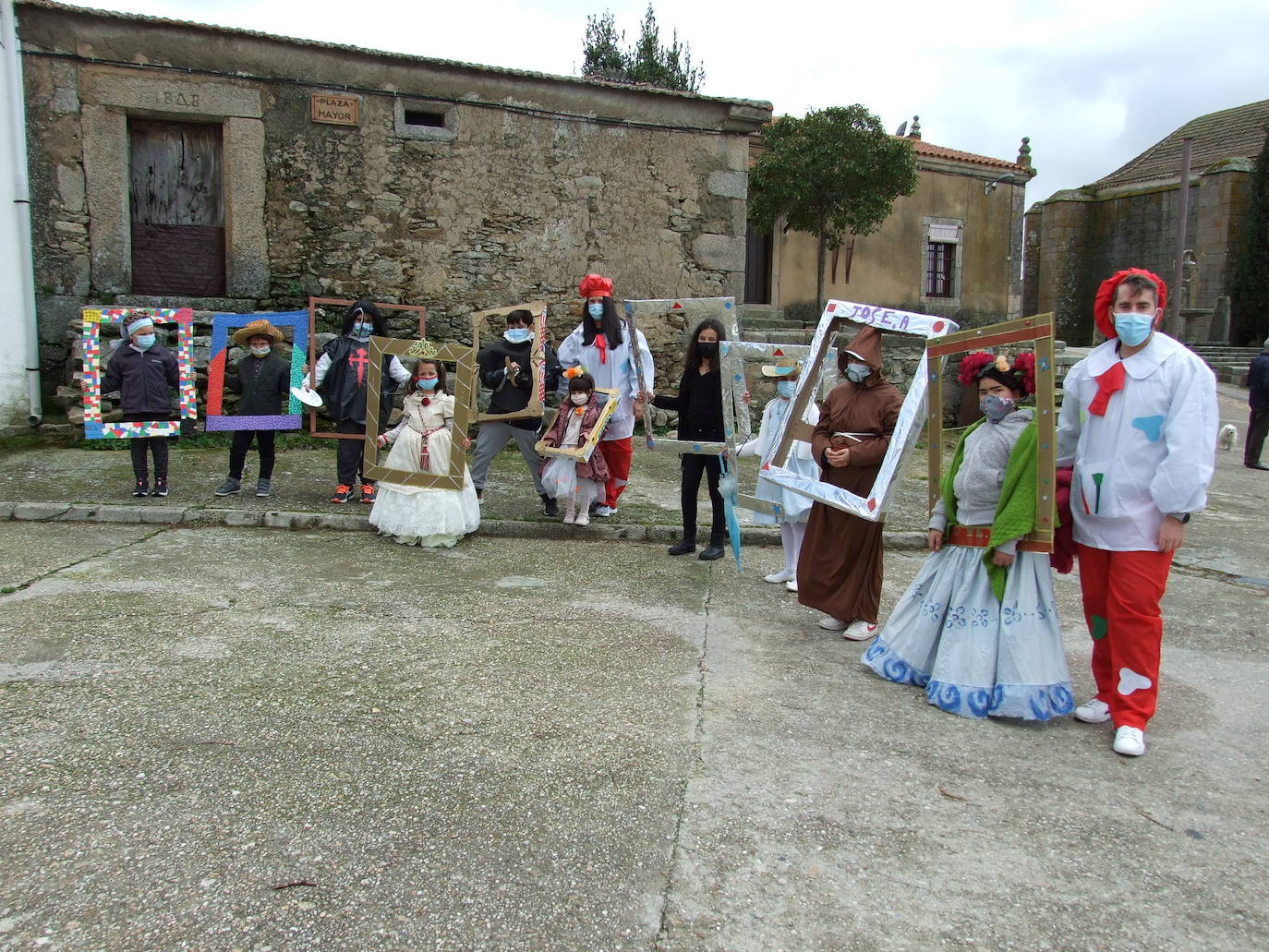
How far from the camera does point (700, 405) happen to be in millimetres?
6395

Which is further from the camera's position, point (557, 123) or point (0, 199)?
point (557, 123)

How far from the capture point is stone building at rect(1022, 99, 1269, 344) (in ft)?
83.8

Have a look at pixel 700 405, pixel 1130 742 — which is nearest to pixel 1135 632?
pixel 1130 742

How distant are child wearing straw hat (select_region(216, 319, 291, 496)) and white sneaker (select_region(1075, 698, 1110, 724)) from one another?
20.6 ft

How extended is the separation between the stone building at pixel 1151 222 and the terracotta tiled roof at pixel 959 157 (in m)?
5.82

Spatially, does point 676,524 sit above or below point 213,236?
below

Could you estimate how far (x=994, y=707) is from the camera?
382 centimetres

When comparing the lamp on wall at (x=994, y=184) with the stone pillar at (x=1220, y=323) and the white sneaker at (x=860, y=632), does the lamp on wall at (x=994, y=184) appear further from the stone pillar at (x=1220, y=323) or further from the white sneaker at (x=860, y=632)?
the white sneaker at (x=860, y=632)

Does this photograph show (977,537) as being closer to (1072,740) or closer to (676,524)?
(1072,740)

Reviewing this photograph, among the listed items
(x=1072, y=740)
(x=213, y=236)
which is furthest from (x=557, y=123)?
(x=1072, y=740)

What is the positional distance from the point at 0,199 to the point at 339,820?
9367 mm

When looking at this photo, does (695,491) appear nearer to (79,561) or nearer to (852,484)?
(852,484)

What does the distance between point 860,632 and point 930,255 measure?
2106 cm

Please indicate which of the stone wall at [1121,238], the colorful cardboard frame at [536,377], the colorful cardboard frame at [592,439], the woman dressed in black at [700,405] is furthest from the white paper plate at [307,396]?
the stone wall at [1121,238]
